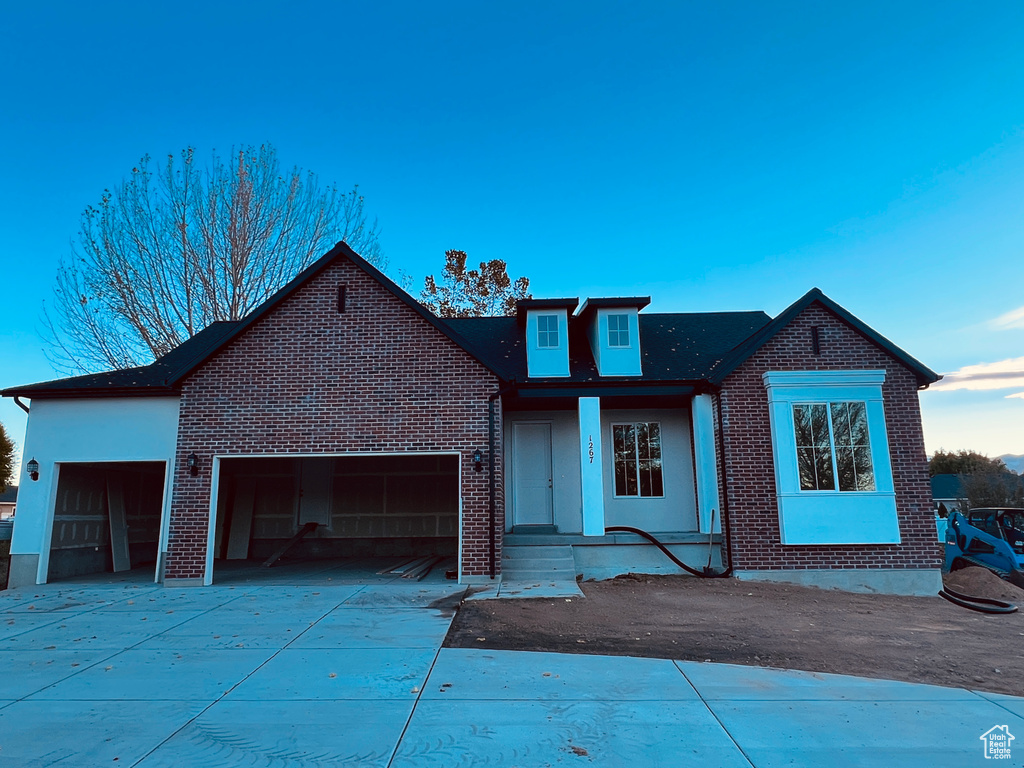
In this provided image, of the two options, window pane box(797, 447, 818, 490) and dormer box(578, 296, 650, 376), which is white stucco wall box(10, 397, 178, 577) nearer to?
dormer box(578, 296, 650, 376)

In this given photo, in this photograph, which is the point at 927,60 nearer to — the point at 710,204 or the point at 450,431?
the point at 710,204

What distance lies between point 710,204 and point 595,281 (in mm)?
6160

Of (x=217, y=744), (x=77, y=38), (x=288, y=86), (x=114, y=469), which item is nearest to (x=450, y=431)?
(x=217, y=744)

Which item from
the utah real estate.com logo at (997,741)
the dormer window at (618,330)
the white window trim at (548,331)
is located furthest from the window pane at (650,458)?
the utah real estate.com logo at (997,741)

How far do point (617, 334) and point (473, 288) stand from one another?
1766cm

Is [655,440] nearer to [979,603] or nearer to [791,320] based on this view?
[791,320]

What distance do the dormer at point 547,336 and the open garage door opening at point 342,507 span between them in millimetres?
4387

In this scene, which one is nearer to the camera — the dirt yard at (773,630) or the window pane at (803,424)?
the dirt yard at (773,630)

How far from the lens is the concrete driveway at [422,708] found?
13.0ft

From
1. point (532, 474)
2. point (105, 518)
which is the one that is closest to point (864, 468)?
point (532, 474)

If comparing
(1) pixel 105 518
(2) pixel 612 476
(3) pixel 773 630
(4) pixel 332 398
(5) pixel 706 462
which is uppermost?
(4) pixel 332 398

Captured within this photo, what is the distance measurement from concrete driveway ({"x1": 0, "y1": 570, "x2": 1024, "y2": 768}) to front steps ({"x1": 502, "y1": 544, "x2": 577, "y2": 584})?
4.03 m

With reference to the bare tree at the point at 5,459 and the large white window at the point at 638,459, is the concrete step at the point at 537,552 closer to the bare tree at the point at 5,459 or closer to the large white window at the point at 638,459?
the large white window at the point at 638,459

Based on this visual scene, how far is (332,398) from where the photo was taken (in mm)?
11305
